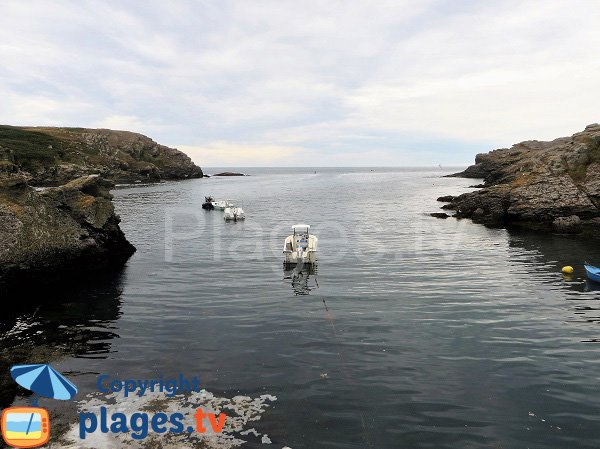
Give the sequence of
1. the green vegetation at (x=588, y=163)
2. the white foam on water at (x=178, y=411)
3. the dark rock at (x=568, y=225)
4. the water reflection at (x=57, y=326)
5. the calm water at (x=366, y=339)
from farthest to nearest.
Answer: the green vegetation at (x=588, y=163), the dark rock at (x=568, y=225), the water reflection at (x=57, y=326), the calm water at (x=366, y=339), the white foam on water at (x=178, y=411)

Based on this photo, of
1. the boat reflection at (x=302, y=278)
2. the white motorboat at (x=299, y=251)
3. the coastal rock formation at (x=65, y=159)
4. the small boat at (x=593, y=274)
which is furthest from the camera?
the coastal rock formation at (x=65, y=159)

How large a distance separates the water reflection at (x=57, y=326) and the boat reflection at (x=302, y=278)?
1253 cm

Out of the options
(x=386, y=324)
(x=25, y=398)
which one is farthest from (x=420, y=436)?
(x=25, y=398)

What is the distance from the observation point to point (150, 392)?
15.5m

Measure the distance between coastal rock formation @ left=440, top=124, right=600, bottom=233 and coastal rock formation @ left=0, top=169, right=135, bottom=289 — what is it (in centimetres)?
5376

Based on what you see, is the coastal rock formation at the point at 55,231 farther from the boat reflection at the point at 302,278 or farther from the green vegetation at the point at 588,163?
the green vegetation at the point at 588,163

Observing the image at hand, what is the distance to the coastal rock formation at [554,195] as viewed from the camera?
175 feet

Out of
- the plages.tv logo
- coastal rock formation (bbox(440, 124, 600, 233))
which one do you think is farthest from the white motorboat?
coastal rock formation (bbox(440, 124, 600, 233))

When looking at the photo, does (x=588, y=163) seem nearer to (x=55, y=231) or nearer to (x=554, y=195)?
→ (x=554, y=195)

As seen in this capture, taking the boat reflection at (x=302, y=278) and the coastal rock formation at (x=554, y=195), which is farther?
the coastal rock formation at (x=554, y=195)

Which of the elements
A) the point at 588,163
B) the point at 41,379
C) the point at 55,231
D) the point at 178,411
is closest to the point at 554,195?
the point at 588,163

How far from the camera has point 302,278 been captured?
3294cm

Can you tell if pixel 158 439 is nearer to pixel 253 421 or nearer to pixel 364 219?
pixel 253 421

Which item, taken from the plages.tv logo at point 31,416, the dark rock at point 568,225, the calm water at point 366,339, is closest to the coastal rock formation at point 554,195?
the dark rock at point 568,225
